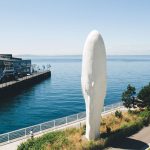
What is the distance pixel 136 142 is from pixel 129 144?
85 centimetres

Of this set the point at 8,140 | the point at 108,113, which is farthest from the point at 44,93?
the point at 8,140

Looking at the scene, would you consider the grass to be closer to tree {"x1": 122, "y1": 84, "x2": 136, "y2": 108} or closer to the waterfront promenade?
the waterfront promenade

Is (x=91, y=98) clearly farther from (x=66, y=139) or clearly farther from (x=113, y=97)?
(x=113, y=97)

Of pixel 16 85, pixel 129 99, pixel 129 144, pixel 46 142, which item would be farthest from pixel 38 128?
pixel 16 85

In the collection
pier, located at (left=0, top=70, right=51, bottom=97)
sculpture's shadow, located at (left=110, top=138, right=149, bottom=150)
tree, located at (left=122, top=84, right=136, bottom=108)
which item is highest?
tree, located at (left=122, top=84, right=136, bottom=108)

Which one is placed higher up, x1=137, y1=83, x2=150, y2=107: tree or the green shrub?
x1=137, y1=83, x2=150, y2=107: tree

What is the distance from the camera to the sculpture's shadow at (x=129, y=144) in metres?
24.8

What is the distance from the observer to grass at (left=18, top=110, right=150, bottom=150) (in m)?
24.5

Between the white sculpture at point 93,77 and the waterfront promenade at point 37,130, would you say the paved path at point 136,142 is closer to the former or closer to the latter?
the white sculpture at point 93,77

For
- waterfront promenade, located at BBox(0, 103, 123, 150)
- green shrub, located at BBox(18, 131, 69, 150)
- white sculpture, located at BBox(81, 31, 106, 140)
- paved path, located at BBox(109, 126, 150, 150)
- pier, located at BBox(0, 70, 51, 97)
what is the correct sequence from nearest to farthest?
green shrub, located at BBox(18, 131, 69, 150), paved path, located at BBox(109, 126, 150, 150), white sculpture, located at BBox(81, 31, 106, 140), waterfront promenade, located at BBox(0, 103, 123, 150), pier, located at BBox(0, 70, 51, 97)

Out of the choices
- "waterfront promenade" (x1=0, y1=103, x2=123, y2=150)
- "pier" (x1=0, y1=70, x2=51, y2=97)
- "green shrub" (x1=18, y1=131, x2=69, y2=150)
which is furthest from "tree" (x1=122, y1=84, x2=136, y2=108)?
"pier" (x1=0, y1=70, x2=51, y2=97)

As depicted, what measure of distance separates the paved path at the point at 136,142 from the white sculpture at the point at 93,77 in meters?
2.23

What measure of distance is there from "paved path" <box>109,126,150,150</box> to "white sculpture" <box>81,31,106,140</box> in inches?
87.9

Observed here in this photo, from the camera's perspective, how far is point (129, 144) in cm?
2556
